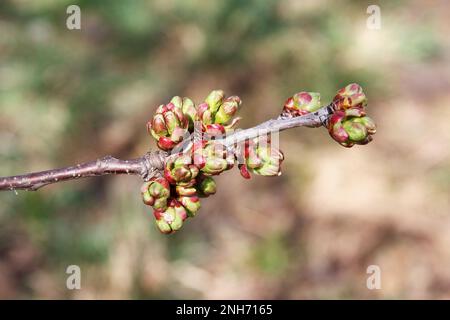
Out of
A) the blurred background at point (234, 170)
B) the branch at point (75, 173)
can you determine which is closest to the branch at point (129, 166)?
the branch at point (75, 173)

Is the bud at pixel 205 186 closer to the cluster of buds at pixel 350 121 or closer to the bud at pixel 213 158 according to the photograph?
the bud at pixel 213 158

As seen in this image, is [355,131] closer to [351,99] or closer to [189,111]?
[351,99]

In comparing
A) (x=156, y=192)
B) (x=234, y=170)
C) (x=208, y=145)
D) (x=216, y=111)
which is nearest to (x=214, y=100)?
(x=216, y=111)

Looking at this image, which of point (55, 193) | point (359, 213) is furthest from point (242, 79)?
point (55, 193)

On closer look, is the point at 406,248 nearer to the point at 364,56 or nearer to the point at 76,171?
the point at 364,56

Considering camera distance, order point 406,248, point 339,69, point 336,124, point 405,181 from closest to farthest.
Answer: point 336,124 < point 406,248 < point 405,181 < point 339,69

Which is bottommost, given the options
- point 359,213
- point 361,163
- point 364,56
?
point 359,213
